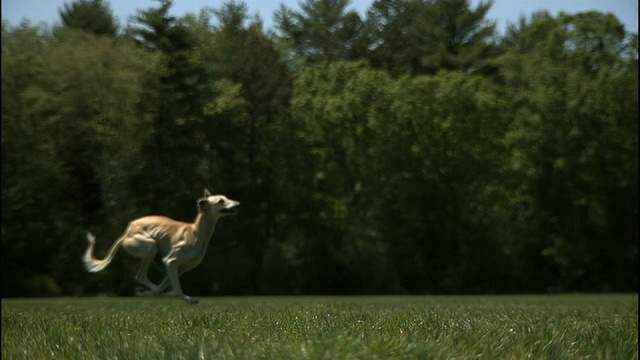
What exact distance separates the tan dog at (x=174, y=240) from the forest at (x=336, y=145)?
2276 cm

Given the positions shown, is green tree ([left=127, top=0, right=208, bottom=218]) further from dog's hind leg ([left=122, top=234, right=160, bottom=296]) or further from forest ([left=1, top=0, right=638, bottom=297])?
dog's hind leg ([left=122, top=234, right=160, bottom=296])

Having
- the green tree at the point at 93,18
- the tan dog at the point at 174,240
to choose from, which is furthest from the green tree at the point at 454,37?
the tan dog at the point at 174,240

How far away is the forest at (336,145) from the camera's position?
43.5 metres

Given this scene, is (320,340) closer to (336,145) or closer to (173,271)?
(173,271)

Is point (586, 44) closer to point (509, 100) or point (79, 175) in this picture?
point (509, 100)

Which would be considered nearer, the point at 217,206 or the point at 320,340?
the point at 320,340

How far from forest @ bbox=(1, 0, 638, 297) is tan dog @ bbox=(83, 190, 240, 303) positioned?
22760 mm

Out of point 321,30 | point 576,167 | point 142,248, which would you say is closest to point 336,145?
point 321,30

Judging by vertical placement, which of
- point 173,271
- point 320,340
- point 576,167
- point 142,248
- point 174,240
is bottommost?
point 173,271

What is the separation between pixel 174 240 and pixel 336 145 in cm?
3022

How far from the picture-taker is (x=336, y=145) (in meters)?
49.5

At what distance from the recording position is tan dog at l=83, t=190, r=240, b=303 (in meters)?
19.2

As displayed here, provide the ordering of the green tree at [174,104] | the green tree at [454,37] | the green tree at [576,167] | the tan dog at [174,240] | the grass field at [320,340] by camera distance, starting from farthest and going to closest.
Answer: the green tree at [454,37] < the green tree at [576,167] < the green tree at [174,104] < the tan dog at [174,240] < the grass field at [320,340]

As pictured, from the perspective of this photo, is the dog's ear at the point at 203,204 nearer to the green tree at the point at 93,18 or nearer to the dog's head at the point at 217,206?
the dog's head at the point at 217,206
